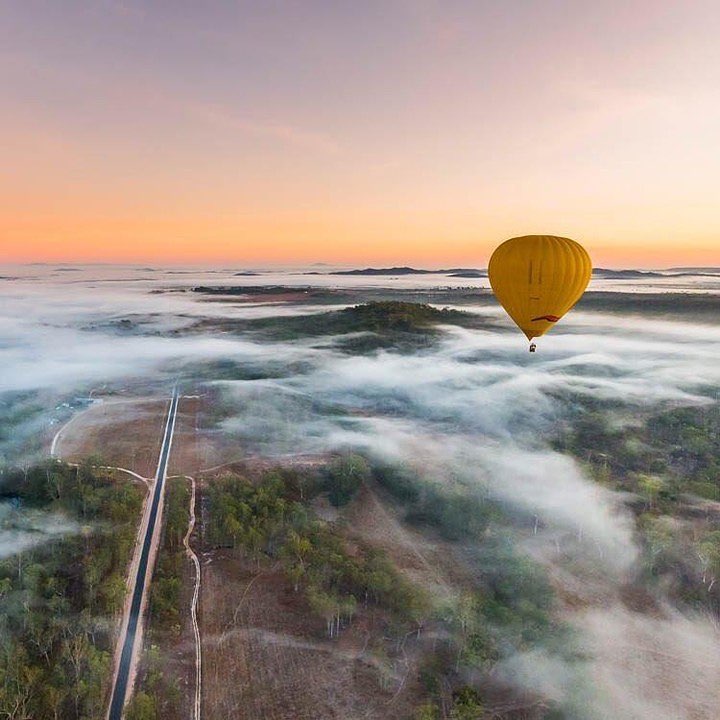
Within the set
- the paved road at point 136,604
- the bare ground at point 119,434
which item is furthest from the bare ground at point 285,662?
the bare ground at point 119,434

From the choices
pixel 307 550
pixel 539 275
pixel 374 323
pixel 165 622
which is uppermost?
pixel 539 275

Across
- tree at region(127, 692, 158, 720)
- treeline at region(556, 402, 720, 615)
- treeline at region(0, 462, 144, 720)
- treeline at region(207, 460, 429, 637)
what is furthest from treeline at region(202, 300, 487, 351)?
tree at region(127, 692, 158, 720)

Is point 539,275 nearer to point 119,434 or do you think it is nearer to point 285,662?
point 285,662

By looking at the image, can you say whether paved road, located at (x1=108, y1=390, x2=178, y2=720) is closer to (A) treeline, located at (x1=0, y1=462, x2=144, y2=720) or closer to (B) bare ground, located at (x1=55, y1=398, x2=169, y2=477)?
(A) treeline, located at (x1=0, y1=462, x2=144, y2=720)

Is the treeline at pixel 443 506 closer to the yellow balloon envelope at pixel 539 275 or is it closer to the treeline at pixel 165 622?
the yellow balloon envelope at pixel 539 275

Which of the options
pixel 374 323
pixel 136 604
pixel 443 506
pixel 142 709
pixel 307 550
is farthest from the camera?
pixel 374 323

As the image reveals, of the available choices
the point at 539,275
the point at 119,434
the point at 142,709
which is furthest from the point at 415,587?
the point at 119,434
